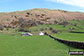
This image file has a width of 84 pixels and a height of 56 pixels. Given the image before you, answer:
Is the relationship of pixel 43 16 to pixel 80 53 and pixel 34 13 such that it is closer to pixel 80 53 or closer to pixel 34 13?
pixel 34 13

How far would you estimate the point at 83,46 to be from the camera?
2272 cm

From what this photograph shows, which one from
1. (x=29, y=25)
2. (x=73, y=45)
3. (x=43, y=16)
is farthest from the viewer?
(x=43, y=16)

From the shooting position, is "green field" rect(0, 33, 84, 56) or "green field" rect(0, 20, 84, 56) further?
"green field" rect(0, 20, 84, 56)

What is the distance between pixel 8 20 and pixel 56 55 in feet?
452

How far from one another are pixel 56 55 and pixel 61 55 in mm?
487

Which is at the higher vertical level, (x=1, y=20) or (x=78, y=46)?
(x=78, y=46)

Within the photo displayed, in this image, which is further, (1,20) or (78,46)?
(1,20)

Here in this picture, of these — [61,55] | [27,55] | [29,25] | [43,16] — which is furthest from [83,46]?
[43,16]

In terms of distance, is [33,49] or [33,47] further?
[33,47]

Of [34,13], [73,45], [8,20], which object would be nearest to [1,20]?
[8,20]

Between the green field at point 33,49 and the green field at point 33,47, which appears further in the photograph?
the green field at point 33,47

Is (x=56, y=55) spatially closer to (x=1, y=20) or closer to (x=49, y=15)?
(x=1, y=20)

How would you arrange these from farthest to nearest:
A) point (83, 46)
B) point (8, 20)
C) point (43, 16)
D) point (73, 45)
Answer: point (43, 16)
point (8, 20)
point (73, 45)
point (83, 46)

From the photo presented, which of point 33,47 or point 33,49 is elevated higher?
point 33,49
